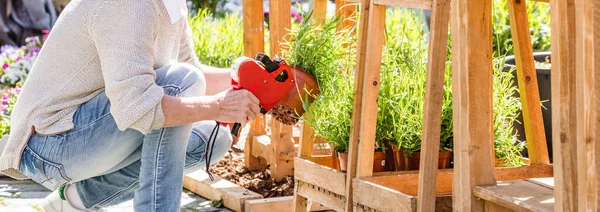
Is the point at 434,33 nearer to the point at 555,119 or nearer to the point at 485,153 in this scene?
the point at 485,153

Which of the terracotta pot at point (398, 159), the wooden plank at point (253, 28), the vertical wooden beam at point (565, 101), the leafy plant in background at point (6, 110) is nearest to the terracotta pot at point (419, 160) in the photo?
the terracotta pot at point (398, 159)

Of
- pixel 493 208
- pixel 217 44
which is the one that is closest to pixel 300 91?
pixel 493 208

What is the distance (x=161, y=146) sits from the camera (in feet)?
8.78

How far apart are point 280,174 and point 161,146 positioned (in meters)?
1.10

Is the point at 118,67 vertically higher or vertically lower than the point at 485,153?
higher

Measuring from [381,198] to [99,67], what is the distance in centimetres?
89

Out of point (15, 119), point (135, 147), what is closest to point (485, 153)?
point (135, 147)

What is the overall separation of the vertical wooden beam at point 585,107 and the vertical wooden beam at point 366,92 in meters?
0.77

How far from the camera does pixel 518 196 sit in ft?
7.13

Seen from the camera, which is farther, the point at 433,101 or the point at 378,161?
the point at 378,161

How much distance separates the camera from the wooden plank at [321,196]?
2.71 metres

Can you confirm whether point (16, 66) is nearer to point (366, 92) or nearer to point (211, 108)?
point (211, 108)

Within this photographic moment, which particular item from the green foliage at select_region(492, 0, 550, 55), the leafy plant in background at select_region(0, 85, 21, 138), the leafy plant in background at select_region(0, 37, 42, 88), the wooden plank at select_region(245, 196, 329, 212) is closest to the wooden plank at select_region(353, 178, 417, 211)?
the wooden plank at select_region(245, 196, 329, 212)

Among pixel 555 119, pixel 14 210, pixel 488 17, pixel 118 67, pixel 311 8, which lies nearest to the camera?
pixel 555 119
